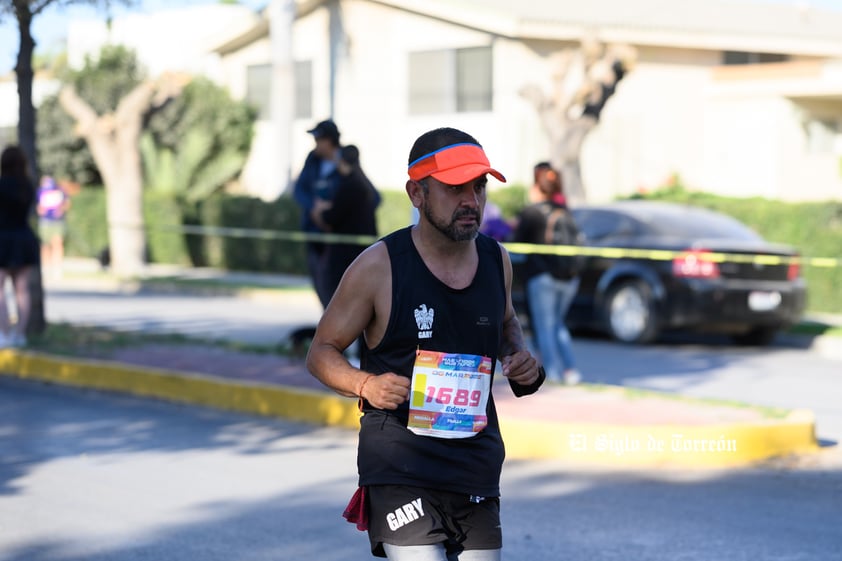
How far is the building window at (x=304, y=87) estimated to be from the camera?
109 feet

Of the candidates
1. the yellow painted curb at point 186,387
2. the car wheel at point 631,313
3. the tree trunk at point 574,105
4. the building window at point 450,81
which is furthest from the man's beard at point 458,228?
the building window at point 450,81

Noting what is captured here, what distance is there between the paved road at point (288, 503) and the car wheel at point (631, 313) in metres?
6.22

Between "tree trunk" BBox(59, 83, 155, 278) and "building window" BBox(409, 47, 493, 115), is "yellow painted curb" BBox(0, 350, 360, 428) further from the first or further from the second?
"building window" BBox(409, 47, 493, 115)

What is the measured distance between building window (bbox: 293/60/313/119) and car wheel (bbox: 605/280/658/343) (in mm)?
19090

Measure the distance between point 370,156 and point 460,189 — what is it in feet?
93.4

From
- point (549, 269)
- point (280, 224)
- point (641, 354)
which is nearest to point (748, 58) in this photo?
point (280, 224)

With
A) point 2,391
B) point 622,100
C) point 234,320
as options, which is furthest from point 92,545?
point 622,100

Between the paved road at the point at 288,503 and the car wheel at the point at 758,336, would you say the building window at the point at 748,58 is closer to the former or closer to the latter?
the car wheel at the point at 758,336

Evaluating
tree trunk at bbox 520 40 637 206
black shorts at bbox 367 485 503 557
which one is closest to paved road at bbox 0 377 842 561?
black shorts at bbox 367 485 503 557

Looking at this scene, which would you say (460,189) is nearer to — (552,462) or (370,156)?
(552,462)

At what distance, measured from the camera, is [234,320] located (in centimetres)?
1783

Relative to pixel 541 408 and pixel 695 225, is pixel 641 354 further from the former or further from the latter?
pixel 541 408

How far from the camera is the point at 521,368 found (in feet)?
13.1

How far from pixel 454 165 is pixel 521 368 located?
63cm
